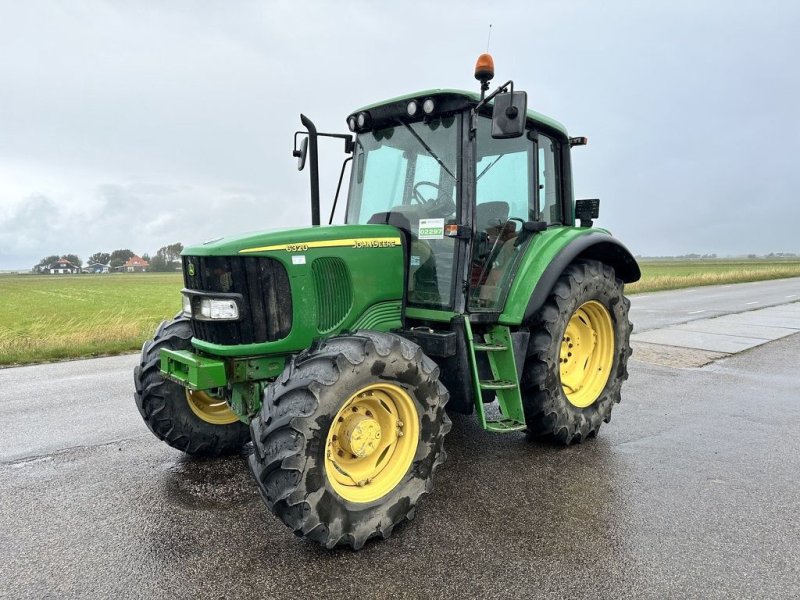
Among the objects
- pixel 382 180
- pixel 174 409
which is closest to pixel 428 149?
pixel 382 180

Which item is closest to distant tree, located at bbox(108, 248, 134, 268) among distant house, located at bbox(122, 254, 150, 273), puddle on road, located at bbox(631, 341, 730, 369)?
distant house, located at bbox(122, 254, 150, 273)

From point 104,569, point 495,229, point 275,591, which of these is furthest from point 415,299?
point 104,569

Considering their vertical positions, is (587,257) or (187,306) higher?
(587,257)

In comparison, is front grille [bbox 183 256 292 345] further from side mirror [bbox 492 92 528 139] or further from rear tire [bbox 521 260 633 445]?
rear tire [bbox 521 260 633 445]

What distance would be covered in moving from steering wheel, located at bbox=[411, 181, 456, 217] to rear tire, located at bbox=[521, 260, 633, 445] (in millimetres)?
1041

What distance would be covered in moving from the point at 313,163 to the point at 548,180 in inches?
74.8

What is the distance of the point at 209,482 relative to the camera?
3586 mm

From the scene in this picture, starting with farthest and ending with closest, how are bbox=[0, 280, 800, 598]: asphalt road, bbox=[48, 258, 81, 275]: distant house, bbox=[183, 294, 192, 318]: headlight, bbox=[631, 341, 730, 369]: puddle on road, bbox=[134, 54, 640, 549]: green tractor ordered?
bbox=[48, 258, 81, 275]: distant house
bbox=[631, 341, 730, 369]: puddle on road
bbox=[183, 294, 192, 318]: headlight
bbox=[134, 54, 640, 549]: green tractor
bbox=[0, 280, 800, 598]: asphalt road

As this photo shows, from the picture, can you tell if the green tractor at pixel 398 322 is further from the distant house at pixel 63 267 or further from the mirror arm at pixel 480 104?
the distant house at pixel 63 267

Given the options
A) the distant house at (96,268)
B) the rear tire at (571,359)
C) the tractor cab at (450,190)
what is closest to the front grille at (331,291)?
the tractor cab at (450,190)

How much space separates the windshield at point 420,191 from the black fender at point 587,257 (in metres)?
0.68

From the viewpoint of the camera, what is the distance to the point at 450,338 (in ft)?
11.7

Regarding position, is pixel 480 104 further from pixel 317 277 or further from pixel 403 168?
pixel 317 277

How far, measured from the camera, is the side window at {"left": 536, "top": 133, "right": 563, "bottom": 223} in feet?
14.6
